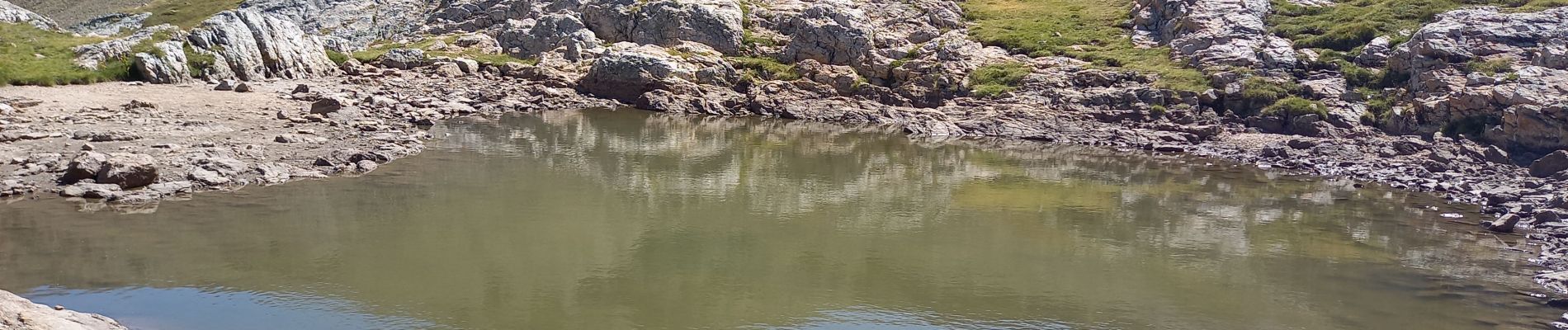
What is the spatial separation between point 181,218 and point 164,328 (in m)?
8.34

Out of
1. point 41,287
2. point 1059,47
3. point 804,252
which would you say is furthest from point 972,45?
point 41,287

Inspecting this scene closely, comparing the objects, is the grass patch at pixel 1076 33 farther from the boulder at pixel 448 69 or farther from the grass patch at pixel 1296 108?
the boulder at pixel 448 69

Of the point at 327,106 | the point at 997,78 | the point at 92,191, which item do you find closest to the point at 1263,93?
the point at 997,78

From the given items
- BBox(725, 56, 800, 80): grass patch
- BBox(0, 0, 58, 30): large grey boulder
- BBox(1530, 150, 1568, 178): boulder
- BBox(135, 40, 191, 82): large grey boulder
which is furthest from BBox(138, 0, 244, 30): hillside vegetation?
BBox(1530, 150, 1568, 178): boulder

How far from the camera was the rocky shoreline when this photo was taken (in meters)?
30.9

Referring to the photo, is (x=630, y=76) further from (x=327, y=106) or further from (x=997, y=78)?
(x=997, y=78)

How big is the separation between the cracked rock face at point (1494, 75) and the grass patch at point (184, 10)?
83156mm

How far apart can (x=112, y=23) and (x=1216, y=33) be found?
83917mm

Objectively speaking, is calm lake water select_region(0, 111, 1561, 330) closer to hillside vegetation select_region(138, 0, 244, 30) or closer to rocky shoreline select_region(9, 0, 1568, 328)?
rocky shoreline select_region(9, 0, 1568, 328)

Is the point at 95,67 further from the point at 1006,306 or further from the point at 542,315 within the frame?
the point at 1006,306

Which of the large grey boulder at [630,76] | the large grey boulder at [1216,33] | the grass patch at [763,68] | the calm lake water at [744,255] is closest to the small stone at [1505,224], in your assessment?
the calm lake water at [744,255]

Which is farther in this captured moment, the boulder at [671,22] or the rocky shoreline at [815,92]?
the boulder at [671,22]

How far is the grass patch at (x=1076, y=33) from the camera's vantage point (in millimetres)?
55531

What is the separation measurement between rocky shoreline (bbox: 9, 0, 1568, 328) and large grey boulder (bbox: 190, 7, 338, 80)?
0.45 feet
